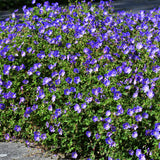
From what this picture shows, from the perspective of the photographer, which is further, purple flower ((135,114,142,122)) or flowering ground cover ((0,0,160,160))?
flowering ground cover ((0,0,160,160))

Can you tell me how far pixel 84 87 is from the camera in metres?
3.25

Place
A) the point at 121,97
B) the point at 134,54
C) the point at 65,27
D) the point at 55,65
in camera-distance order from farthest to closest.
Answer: the point at 65,27, the point at 134,54, the point at 55,65, the point at 121,97

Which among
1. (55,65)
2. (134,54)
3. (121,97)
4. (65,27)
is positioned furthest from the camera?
(65,27)

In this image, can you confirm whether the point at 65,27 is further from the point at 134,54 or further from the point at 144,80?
the point at 144,80

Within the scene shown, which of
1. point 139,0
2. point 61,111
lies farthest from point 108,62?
point 139,0

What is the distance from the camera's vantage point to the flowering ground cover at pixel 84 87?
2932 millimetres

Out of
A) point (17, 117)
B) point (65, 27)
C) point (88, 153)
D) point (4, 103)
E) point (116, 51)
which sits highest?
point (65, 27)

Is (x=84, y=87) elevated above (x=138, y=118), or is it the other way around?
(x=84, y=87)

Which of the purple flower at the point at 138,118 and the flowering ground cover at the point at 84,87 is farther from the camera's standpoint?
the flowering ground cover at the point at 84,87

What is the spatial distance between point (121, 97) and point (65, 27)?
61.9 inches

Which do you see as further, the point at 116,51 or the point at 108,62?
the point at 116,51

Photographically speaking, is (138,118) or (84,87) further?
(84,87)

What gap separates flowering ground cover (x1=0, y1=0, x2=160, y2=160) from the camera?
293 centimetres

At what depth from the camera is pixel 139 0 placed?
1028cm
